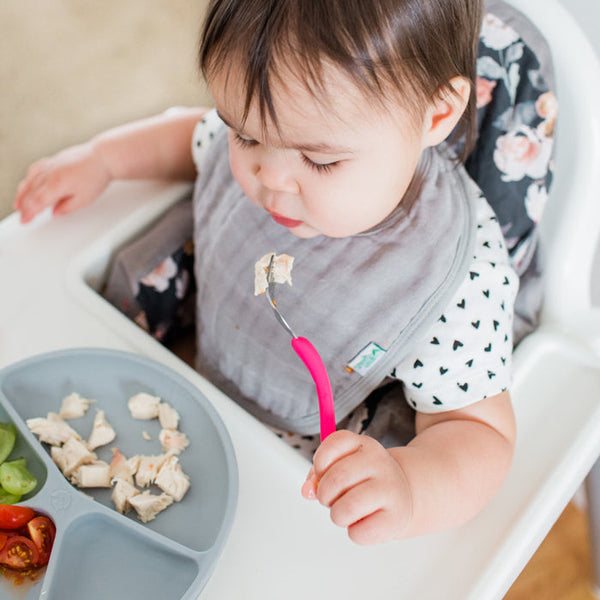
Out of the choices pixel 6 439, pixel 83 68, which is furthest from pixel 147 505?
pixel 83 68

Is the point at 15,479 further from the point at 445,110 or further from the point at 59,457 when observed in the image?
the point at 445,110

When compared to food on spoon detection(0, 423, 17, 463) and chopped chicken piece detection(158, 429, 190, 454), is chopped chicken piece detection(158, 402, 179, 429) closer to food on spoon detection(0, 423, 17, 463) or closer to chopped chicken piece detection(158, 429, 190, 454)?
chopped chicken piece detection(158, 429, 190, 454)

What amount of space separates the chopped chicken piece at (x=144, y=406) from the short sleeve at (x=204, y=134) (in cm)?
32

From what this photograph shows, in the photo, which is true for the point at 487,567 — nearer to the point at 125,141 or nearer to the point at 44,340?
the point at 44,340

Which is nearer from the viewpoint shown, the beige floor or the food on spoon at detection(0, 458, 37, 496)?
the food on spoon at detection(0, 458, 37, 496)

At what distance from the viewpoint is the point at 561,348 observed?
0.72 metres

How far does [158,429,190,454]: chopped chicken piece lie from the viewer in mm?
598

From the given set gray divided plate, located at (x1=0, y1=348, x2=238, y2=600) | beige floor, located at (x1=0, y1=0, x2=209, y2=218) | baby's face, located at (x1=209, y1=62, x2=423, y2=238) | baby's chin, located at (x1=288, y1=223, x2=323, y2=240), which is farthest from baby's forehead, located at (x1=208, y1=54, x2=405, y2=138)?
beige floor, located at (x1=0, y1=0, x2=209, y2=218)

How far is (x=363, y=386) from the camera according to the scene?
67 cm

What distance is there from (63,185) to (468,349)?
486mm

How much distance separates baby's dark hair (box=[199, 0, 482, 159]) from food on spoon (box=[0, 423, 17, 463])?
333mm

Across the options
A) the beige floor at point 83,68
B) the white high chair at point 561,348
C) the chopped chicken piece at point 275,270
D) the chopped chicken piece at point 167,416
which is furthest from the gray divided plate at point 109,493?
the beige floor at point 83,68

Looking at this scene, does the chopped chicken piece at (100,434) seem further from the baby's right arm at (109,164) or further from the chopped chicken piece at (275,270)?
the baby's right arm at (109,164)

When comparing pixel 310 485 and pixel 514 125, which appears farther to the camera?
pixel 514 125
